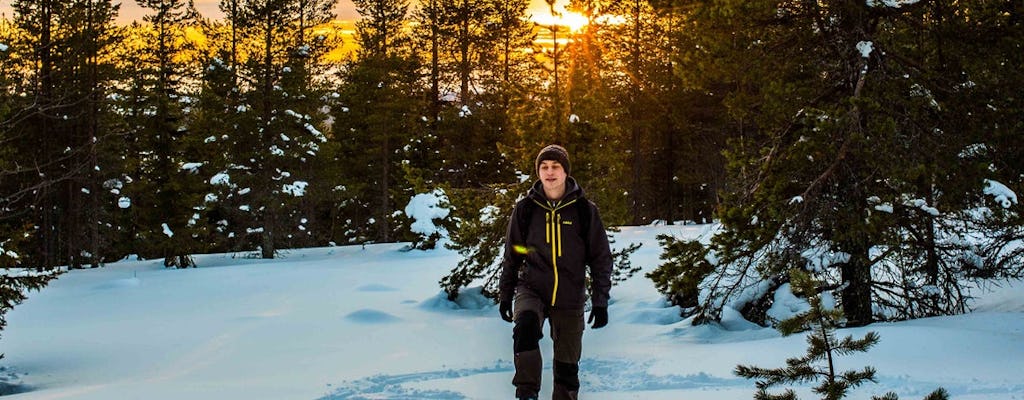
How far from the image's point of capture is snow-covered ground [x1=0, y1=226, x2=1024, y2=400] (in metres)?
7.00

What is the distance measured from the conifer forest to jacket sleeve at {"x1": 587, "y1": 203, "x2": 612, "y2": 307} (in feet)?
11.2

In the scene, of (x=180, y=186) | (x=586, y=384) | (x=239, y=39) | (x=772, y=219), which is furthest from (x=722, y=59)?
(x=239, y=39)

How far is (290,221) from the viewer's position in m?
42.9

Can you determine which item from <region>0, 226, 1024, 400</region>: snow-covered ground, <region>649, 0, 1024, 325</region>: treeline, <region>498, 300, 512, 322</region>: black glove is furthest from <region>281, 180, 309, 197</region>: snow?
<region>498, 300, 512, 322</region>: black glove

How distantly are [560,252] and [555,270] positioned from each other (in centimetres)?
13

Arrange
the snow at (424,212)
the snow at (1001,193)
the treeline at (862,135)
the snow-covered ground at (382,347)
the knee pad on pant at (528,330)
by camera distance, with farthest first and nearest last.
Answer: the snow at (424,212)
the treeline at (862,135)
the snow at (1001,193)
the snow-covered ground at (382,347)
the knee pad on pant at (528,330)

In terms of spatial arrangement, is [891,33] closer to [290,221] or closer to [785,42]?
[785,42]

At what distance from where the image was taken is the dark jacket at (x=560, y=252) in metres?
5.52

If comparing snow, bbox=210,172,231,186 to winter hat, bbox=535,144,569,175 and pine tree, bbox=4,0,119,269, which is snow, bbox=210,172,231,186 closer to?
pine tree, bbox=4,0,119,269

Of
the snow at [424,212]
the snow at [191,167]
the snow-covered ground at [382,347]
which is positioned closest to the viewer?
the snow-covered ground at [382,347]

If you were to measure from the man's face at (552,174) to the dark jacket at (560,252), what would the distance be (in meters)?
0.09

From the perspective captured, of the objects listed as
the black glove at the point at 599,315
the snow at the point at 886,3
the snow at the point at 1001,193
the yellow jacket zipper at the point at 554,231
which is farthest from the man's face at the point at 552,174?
the snow at the point at 886,3

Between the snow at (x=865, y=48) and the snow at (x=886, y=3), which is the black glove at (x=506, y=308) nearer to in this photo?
the snow at (x=865, y=48)

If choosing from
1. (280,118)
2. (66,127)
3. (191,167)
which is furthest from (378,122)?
(66,127)
